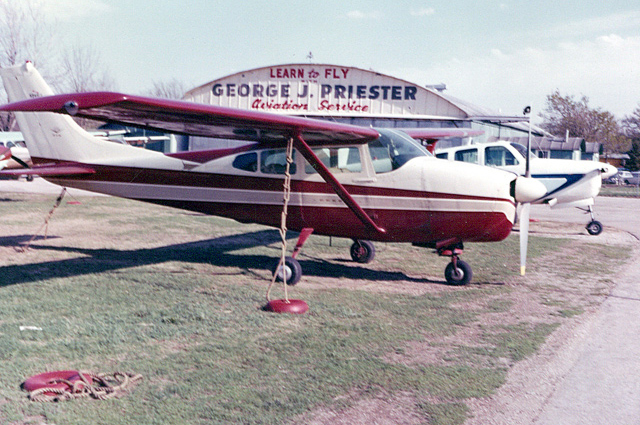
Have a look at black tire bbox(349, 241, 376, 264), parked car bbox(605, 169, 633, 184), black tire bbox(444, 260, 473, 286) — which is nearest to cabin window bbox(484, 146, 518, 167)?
black tire bbox(349, 241, 376, 264)

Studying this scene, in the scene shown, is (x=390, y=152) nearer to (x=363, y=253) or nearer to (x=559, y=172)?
(x=363, y=253)

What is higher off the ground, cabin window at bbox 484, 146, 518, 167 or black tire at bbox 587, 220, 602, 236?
cabin window at bbox 484, 146, 518, 167

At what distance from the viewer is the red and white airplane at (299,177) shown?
757cm

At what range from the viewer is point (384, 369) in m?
4.66

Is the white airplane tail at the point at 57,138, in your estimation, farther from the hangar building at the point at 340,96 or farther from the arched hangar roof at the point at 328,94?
the arched hangar roof at the point at 328,94

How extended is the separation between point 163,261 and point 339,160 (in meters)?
3.46

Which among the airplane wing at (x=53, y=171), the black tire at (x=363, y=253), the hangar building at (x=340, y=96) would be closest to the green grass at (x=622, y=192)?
the hangar building at (x=340, y=96)

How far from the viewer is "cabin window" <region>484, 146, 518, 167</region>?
1460 centimetres

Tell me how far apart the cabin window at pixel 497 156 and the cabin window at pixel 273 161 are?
7.87 metres

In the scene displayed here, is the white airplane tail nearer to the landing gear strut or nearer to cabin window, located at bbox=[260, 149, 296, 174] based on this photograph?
cabin window, located at bbox=[260, 149, 296, 174]

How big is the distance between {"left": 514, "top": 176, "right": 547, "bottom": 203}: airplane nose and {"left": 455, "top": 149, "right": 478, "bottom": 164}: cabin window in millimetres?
7389

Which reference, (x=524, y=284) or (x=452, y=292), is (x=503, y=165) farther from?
(x=452, y=292)

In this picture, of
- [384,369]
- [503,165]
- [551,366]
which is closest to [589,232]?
[503,165]

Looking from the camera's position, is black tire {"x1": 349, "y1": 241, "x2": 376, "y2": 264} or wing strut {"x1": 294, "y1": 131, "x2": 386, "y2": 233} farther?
black tire {"x1": 349, "y1": 241, "x2": 376, "y2": 264}
